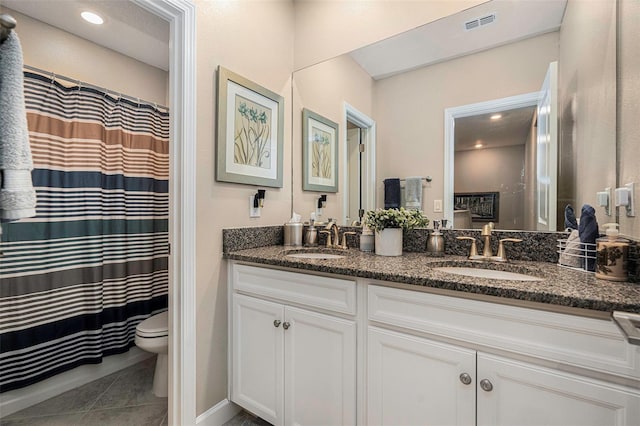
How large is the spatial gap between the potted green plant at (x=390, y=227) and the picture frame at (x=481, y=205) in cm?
25

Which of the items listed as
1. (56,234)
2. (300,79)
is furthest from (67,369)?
(300,79)

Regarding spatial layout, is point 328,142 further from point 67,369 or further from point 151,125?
point 67,369

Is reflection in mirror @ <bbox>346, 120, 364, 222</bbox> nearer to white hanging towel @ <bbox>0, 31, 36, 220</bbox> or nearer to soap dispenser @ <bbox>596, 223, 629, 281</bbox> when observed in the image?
soap dispenser @ <bbox>596, 223, 629, 281</bbox>

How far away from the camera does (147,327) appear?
6.14ft

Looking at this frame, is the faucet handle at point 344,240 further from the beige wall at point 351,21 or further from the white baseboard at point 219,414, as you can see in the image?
the beige wall at point 351,21

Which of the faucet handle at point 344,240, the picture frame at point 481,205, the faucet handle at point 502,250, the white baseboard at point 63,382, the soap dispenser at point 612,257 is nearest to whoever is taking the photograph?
the soap dispenser at point 612,257

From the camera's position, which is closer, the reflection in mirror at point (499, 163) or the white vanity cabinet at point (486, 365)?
the white vanity cabinet at point (486, 365)

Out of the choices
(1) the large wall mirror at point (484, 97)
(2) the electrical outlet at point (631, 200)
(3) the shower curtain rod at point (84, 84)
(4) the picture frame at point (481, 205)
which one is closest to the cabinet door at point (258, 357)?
(1) the large wall mirror at point (484, 97)

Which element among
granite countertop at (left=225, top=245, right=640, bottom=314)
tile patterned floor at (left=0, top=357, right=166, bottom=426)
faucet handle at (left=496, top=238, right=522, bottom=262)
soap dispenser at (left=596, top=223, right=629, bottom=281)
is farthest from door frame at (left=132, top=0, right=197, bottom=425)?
soap dispenser at (left=596, top=223, right=629, bottom=281)

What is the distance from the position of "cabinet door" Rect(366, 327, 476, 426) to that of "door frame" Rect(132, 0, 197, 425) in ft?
2.88

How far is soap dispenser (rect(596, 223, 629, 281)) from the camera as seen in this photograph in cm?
92

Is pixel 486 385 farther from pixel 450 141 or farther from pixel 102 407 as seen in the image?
pixel 102 407

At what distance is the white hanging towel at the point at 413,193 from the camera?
1.68m

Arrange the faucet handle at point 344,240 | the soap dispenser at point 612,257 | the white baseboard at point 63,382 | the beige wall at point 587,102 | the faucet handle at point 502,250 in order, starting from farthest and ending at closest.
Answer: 1. the faucet handle at point 344,240
2. the white baseboard at point 63,382
3. the faucet handle at point 502,250
4. the beige wall at point 587,102
5. the soap dispenser at point 612,257
